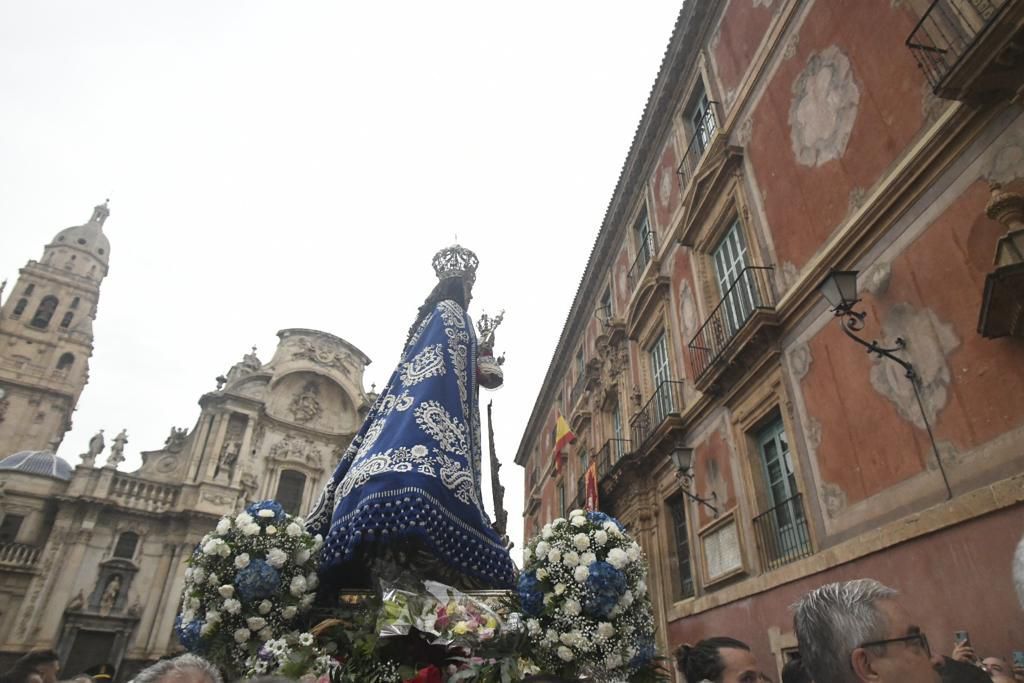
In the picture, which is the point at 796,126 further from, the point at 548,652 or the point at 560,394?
the point at 560,394

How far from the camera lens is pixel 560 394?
2086 centimetres

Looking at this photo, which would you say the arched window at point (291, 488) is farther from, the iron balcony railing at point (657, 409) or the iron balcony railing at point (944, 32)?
the iron balcony railing at point (944, 32)

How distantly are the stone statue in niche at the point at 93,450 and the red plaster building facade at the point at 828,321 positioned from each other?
738 inches

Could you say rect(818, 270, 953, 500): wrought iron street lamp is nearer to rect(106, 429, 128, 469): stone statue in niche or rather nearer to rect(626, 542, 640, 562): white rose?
rect(626, 542, 640, 562): white rose

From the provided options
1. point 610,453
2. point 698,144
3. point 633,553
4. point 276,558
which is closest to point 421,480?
point 276,558

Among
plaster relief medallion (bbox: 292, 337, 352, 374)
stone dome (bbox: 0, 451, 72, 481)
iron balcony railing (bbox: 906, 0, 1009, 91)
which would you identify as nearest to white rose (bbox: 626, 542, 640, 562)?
iron balcony railing (bbox: 906, 0, 1009, 91)

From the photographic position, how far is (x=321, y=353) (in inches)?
1044

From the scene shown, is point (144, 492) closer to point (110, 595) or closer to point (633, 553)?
point (110, 595)

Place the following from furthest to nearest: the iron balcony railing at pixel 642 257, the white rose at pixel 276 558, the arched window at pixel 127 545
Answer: the arched window at pixel 127 545 < the iron balcony railing at pixel 642 257 < the white rose at pixel 276 558

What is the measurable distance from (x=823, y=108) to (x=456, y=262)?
4970 millimetres

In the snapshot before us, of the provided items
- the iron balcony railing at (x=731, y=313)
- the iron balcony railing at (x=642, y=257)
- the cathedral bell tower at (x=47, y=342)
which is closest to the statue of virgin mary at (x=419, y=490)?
the iron balcony railing at (x=731, y=313)

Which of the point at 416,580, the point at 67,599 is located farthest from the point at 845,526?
the point at 67,599

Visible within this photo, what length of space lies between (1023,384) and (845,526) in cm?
238

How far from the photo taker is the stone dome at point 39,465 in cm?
2003
